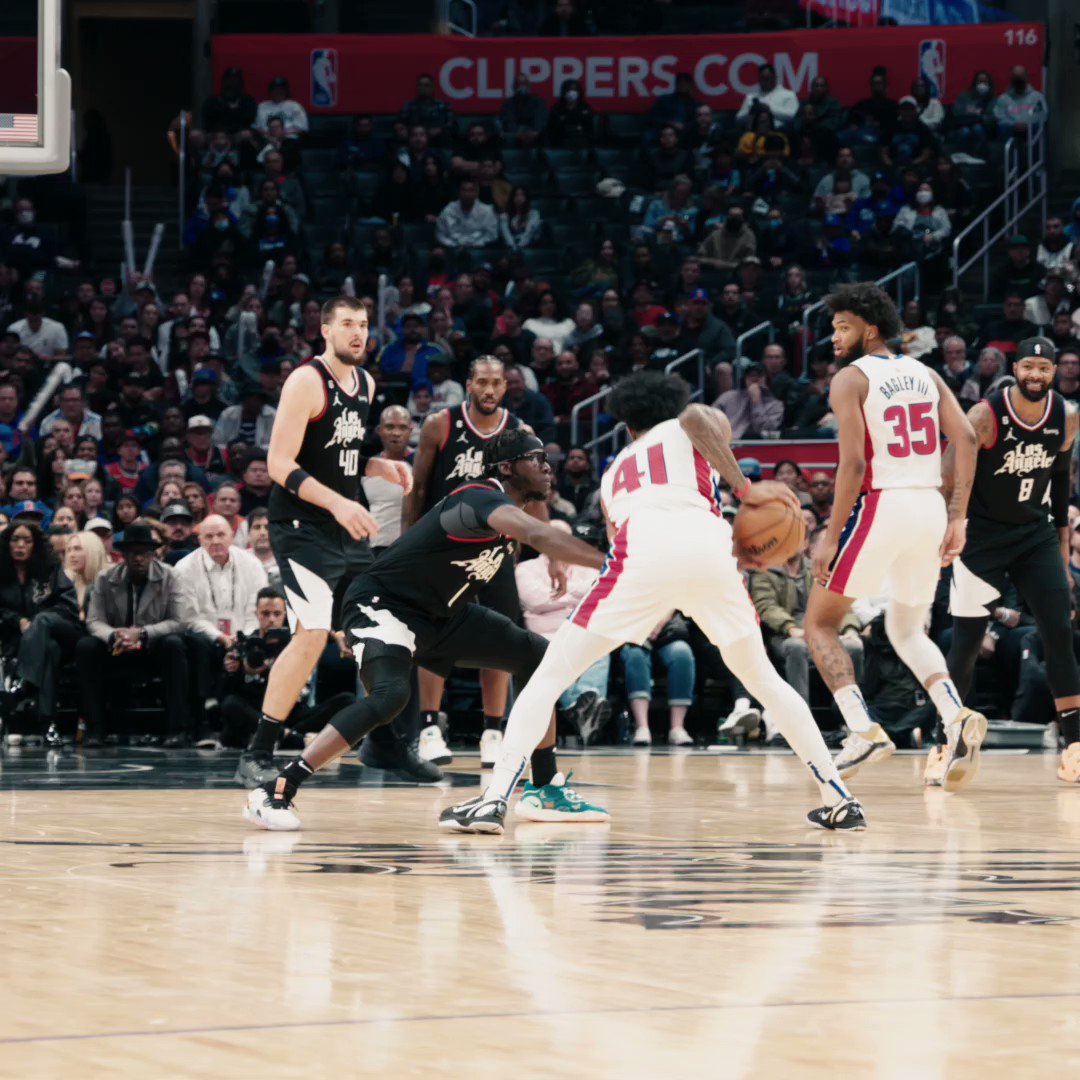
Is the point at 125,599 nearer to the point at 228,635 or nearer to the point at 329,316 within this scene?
the point at 228,635

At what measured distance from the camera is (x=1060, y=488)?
9156 millimetres

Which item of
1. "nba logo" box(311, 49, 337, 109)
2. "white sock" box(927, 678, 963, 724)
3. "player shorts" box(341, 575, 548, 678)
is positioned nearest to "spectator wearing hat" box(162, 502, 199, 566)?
"player shorts" box(341, 575, 548, 678)

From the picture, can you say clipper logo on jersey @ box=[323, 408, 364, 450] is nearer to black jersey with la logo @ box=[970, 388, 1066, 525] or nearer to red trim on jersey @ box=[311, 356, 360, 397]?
red trim on jersey @ box=[311, 356, 360, 397]

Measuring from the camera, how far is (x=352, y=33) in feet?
79.5

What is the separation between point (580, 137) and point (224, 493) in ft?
31.5

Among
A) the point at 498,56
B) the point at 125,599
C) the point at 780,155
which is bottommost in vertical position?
the point at 125,599

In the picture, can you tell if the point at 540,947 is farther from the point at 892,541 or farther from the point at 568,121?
the point at 568,121

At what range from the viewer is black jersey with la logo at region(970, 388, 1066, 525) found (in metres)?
8.98

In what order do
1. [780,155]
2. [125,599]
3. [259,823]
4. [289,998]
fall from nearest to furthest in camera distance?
[289,998] → [259,823] → [125,599] → [780,155]

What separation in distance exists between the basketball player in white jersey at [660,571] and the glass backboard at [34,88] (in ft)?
10.2

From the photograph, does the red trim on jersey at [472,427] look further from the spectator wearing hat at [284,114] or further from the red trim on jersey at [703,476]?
the spectator wearing hat at [284,114]

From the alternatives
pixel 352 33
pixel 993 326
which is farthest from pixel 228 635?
pixel 352 33

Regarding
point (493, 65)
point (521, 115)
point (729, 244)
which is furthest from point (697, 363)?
point (493, 65)

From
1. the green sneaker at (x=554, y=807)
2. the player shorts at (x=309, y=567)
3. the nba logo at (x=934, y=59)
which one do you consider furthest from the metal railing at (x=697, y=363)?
the green sneaker at (x=554, y=807)
